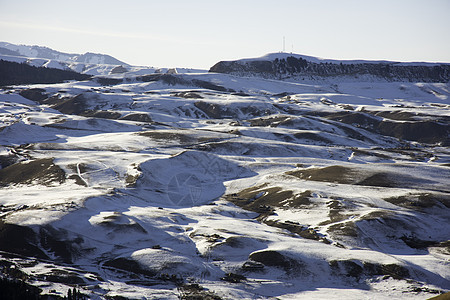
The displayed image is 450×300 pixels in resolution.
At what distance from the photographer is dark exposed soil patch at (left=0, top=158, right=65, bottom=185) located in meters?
97.9

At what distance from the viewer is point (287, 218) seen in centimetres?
7912

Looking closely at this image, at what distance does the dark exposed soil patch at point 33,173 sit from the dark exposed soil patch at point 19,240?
111ft

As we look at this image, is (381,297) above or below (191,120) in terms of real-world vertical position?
below

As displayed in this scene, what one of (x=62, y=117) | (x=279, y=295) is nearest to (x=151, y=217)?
(x=279, y=295)

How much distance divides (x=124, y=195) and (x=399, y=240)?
50480mm

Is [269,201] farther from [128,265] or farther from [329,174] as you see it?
[128,265]

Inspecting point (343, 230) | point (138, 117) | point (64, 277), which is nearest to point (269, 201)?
point (343, 230)

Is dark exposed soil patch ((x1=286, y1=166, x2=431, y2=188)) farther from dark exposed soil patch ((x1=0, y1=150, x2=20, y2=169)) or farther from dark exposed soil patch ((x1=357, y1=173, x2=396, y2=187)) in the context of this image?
dark exposed soil patch ((x1=0, y1=150, x2=20, y2=169))

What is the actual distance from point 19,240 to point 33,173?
45879 millimetres

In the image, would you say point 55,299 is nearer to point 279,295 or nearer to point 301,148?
point 279,295

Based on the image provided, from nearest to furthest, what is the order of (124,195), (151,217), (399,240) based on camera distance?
(399,240) → (151,217) → (124,195)

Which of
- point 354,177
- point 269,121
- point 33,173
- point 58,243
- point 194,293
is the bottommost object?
point 194,293

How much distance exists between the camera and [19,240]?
6028cm

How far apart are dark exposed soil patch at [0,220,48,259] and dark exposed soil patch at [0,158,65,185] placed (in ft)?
111
